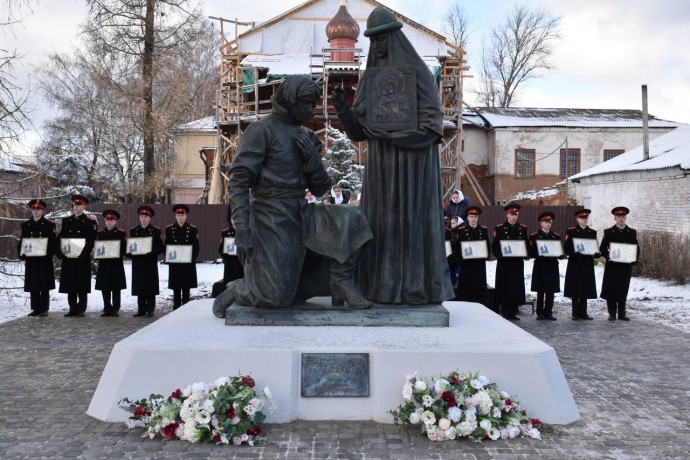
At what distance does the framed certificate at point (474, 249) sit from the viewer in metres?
11.6

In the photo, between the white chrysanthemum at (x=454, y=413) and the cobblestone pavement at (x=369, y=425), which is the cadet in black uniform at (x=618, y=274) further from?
the white chrysanthemum at (x=454, y=413)

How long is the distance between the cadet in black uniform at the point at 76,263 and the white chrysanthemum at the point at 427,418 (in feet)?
27.5

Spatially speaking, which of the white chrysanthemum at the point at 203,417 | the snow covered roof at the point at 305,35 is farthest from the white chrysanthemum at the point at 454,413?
the snow covered roof at the point at 305,35

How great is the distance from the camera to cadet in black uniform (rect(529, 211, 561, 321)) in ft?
37.6

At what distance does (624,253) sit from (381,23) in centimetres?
725

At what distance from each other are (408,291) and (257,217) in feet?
5.12

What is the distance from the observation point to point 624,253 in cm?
1151

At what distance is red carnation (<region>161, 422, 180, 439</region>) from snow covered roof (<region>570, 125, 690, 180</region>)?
58.1 ft

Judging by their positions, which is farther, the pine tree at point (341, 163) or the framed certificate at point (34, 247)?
the pine tree at point (341, 163)

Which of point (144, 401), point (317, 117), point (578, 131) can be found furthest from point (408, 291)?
point (578, 131)

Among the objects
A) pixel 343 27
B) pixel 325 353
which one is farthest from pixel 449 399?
pixel 343 27

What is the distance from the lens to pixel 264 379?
5180 millimetres

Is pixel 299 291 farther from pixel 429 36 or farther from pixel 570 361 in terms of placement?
→ pixel 429 36

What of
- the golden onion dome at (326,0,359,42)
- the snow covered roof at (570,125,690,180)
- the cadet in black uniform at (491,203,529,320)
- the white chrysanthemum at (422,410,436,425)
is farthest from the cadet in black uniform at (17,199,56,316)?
the golden onion dome at (326,0,359,42)
